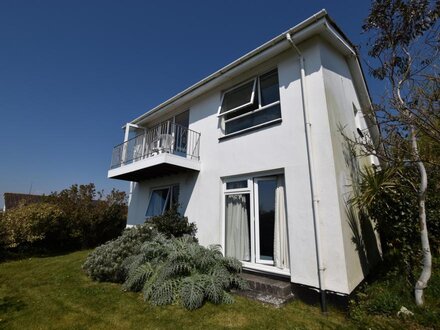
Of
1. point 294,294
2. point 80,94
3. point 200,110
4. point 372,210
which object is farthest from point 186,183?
point 80,94

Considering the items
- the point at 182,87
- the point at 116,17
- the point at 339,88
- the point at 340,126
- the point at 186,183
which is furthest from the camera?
the point at 182,87

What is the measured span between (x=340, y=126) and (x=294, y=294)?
182 inches

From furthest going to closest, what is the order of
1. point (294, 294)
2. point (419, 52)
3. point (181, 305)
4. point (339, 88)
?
point (339, 88) < point (419, 52) < point (294, 294) < point (181, 305)

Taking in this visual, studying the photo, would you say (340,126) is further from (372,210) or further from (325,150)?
(372,210)

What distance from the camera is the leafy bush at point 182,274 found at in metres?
4.79

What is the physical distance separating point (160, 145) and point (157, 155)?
1.24 meters

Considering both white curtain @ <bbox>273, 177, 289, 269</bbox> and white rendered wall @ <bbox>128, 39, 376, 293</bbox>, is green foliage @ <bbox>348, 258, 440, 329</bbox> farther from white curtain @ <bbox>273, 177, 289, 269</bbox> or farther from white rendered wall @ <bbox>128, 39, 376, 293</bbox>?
white curtain @ <bbox>273, 177, 289, 269</bbox>

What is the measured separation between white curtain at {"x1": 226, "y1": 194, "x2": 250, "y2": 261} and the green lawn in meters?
→ 1.52

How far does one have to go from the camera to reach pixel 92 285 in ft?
20.5

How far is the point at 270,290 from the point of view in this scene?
5.20 m

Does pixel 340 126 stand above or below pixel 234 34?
below

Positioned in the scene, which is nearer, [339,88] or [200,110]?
[339,88]

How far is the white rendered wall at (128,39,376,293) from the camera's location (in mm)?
4926

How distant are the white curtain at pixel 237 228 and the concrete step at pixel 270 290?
88 centimetres
